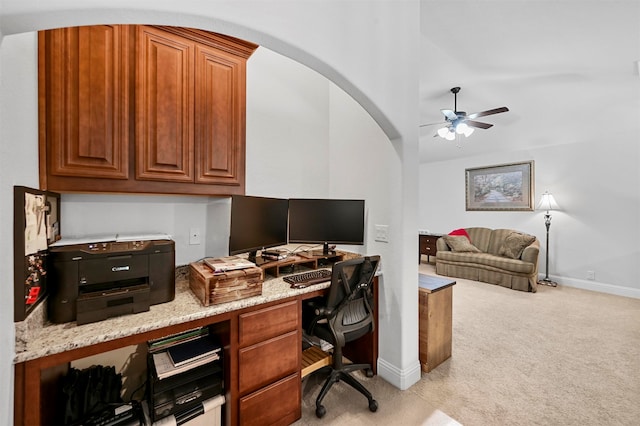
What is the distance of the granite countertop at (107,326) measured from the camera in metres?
1.00

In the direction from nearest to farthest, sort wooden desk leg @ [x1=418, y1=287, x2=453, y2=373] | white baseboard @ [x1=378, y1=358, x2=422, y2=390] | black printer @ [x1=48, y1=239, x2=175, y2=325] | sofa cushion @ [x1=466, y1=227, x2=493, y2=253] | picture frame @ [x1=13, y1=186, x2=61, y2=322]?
picture frame @ [x1=13, y1=186, x2=61, y2=322] < black printer @ [x1=48, y1=239, x2=175, y2=325] < white baseboard @ [x1=378, y1=358, x2=422, y2=390] < wooden desk leg @ [x1=418, y1=287, x2=453, y2=373] < sofa cushion @ [x1=466, y1=227, x2=493, y2=253]

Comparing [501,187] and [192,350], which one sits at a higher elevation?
[501,187]

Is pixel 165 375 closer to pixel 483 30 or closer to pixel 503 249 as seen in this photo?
pixel 483 30

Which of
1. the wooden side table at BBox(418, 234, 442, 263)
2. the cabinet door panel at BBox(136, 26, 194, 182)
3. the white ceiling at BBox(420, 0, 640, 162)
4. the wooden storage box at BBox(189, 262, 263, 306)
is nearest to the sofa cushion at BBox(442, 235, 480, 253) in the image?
the wooden side table at BBox(418, 234, 442, 263)

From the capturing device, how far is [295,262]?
6.88ft

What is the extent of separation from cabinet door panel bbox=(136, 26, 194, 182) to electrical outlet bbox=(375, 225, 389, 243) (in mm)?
1481

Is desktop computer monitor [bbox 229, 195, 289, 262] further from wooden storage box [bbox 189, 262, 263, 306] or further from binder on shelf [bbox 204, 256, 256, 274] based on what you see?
wooden storage box [bbox 189, 262, 263, 306]

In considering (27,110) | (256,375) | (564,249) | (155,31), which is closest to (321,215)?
(256,375)

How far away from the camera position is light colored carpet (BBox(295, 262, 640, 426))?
1821mm

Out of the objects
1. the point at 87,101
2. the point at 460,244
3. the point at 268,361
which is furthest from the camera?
the point at 460,244

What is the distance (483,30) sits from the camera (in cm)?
237

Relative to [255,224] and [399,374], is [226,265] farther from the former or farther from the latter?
[399,374]

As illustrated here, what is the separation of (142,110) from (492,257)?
561 cm

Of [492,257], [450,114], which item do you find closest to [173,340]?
[450,114]
